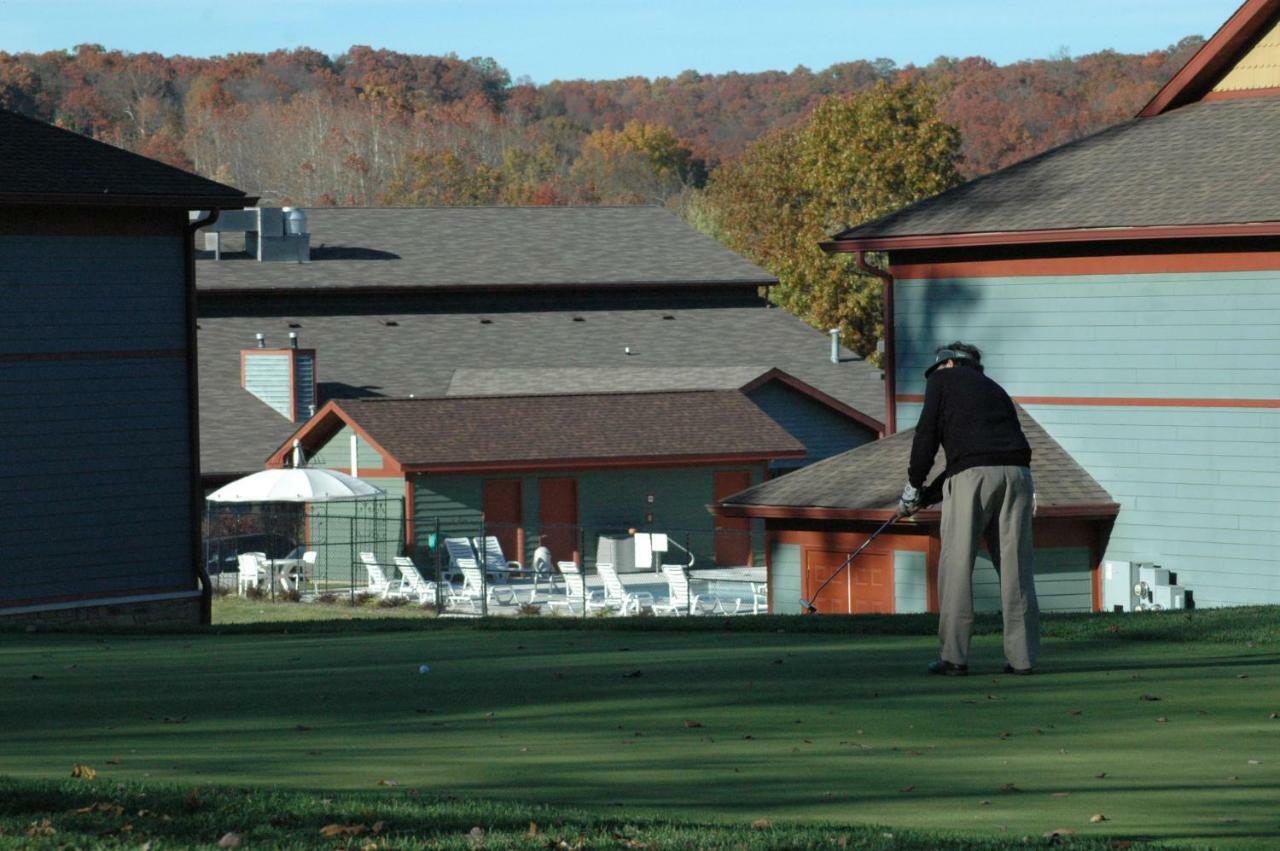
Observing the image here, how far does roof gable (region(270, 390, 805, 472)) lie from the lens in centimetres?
4325

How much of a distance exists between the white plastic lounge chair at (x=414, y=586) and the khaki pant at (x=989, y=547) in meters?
25.0

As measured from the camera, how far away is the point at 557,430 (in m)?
44.9

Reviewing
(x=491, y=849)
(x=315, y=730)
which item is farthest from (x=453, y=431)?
(x=491, y=849)

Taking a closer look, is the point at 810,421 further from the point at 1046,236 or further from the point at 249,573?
the point at 1046,236

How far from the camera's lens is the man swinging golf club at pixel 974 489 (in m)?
10.9

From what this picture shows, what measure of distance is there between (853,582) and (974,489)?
16050mm

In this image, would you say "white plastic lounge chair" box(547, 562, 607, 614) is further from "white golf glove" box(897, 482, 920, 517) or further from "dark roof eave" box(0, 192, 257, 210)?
"white golf glove" box(897, 482, 920, 517)

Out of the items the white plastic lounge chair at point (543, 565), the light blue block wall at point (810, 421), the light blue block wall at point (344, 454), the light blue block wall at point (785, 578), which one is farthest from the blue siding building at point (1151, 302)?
the light blue block wall at point (810, 421)

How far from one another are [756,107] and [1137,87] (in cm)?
4375

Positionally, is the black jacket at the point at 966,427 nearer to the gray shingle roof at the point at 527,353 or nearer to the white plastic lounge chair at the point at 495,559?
the white plastic lounge chair at the point at 495,559

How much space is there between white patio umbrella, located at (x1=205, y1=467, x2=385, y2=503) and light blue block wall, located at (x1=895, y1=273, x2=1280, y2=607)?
1357 cm

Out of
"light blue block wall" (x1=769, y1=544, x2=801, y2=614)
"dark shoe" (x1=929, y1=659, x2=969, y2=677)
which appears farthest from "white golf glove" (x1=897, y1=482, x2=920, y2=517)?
"light blue block wall" (x1=769, y1=544, x2=801, y2=614)

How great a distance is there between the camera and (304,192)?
139500 mm

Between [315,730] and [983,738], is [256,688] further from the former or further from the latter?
[983,738]
